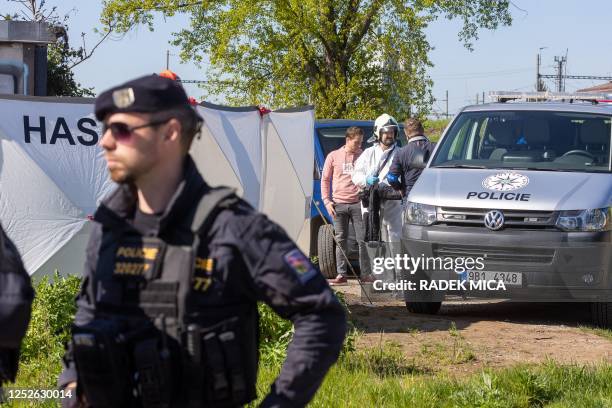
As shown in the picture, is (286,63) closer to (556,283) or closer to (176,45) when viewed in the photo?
(176,45)

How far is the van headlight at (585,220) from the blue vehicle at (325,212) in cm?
347

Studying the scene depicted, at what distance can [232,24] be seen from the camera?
83.0 ft

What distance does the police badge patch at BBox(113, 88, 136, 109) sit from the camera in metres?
2.85

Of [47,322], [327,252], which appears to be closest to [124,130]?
[47,322]

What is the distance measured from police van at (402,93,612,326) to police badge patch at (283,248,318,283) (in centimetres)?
625

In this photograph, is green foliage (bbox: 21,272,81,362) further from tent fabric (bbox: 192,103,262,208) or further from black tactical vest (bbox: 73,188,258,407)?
black tactical vest (bbox: 73,188,258,407)

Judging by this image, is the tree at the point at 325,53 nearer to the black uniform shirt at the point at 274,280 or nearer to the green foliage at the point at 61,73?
the green foliage at the point at 61,73

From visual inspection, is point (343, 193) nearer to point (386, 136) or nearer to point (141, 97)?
point (386, 136)

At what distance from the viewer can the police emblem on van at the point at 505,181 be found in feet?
29.7

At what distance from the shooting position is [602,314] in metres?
9.16

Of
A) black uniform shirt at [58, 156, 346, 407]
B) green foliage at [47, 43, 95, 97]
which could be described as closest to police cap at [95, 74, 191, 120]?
black uniform shirt at [58, 156, 346, 407]

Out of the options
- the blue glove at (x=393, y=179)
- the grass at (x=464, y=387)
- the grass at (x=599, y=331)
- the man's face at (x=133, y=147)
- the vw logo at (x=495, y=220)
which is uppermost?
the man's face at (x=133, y=147)

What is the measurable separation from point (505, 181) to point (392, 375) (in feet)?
9.34

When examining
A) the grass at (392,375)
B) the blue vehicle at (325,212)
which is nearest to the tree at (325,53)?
the blue vehicle at (325,212)
